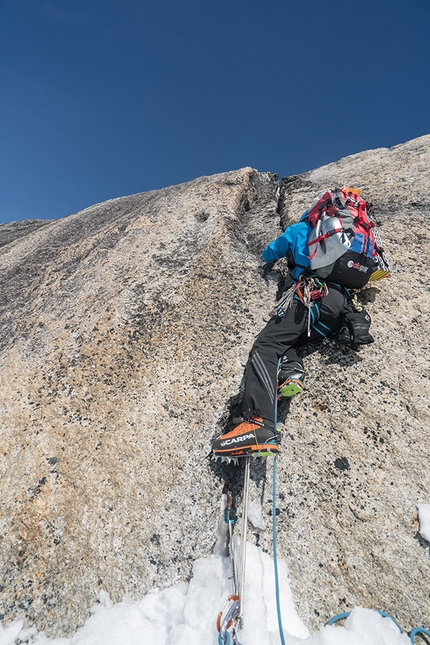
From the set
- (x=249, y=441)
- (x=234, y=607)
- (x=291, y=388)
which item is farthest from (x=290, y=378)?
(x=234, y=607)

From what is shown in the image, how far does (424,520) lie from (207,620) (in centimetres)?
243

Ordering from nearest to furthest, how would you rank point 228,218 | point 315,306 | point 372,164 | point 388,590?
point 388,590 < point 315,306 < point 228,218 < point 372,164

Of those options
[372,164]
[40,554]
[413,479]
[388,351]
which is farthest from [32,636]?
[372,164]

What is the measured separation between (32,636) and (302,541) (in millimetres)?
2856

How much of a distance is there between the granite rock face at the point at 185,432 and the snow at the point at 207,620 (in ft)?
0.36

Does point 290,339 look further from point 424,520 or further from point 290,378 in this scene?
point 424,520

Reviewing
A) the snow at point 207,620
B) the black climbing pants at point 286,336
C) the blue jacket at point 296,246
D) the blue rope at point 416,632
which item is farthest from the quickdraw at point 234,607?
the blue jacket at point 296,246

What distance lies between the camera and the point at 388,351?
456 centimetres

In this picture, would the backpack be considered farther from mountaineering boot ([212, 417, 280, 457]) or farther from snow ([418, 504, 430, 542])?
snow ([418, 504, 430, 542])

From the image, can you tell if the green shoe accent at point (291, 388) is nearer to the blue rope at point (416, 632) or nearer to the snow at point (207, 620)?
the snow at point (207, 620)

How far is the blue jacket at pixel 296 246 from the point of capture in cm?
498

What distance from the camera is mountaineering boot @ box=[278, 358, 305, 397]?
13.4 feet

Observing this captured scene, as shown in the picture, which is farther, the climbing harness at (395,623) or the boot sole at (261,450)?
the boot sole at (261,450)

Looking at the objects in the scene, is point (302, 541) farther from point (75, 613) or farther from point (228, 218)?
point (228, 218)
